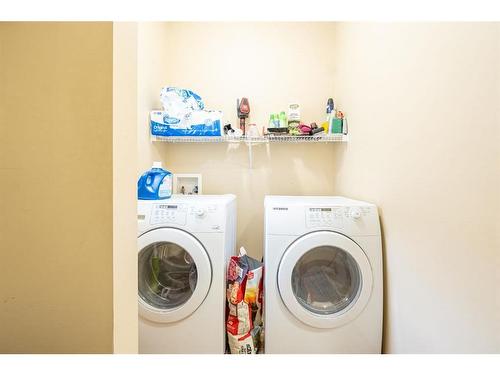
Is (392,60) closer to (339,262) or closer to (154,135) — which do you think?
(339,262)

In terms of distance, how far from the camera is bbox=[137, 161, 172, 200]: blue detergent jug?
58.9 inches

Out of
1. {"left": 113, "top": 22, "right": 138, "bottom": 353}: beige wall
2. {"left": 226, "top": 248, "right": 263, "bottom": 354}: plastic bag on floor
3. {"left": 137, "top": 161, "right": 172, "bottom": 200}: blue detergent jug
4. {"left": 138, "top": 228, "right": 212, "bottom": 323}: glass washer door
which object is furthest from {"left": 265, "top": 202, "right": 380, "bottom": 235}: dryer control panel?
{"left": 113, "top": 22, "right": 138, "bottom": 353}: beige wall

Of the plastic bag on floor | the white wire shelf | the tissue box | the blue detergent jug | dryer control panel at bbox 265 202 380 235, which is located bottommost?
the plastic bag on floor

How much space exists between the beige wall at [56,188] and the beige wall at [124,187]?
0.04ft

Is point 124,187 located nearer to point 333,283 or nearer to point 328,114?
point 333,283

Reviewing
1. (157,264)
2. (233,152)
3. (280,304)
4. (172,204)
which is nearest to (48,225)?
(172,204)

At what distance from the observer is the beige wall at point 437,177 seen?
73cm

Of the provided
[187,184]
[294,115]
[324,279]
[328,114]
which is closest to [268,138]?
[294,115]

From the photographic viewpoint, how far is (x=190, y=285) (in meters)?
1.39

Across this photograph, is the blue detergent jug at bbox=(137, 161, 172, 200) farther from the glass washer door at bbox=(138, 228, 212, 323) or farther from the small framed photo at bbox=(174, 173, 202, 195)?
the small framed photo at bbox=(174, 173, 202, 195)

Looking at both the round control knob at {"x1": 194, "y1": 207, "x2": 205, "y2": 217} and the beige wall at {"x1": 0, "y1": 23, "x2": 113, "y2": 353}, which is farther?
the round control knob at {"x1": 194, "y1": 207, "x2": 205, "y2": 217}

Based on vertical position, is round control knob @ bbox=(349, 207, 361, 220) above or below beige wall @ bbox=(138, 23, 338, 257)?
below

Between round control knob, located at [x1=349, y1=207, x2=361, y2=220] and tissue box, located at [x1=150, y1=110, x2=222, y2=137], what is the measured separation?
107 centimetres

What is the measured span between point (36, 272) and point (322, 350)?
4.52ft
